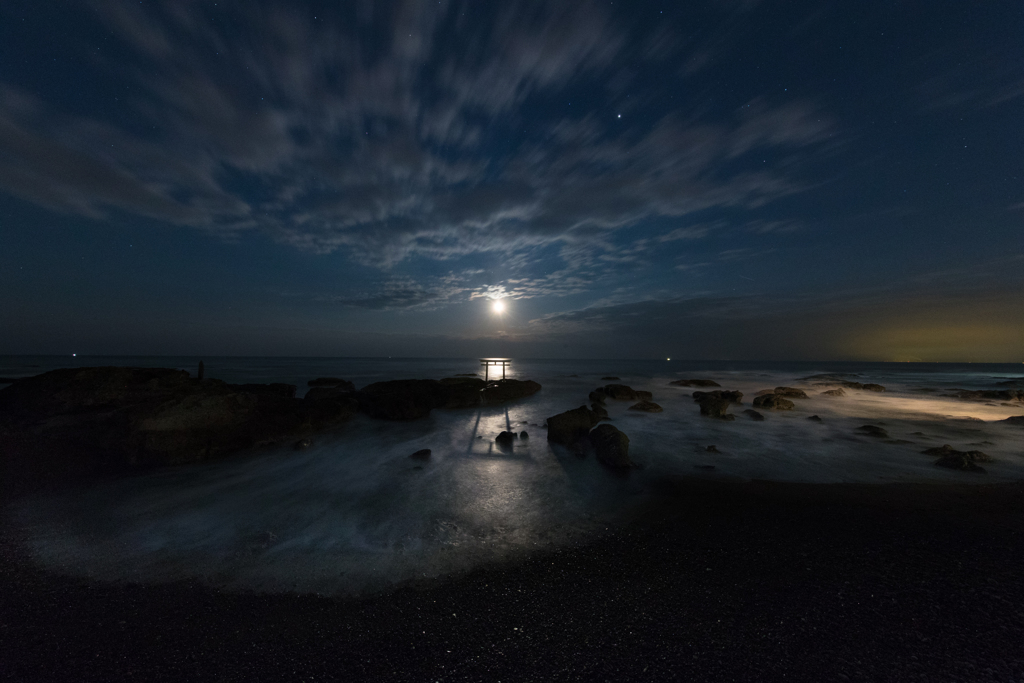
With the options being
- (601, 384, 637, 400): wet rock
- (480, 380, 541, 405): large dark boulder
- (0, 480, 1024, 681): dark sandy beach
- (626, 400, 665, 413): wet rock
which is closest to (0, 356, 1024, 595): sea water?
(0, 480, 1024, 681): dark sandy beach

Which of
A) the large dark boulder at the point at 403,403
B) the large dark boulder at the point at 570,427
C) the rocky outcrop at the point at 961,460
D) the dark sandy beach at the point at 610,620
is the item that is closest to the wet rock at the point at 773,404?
the rocky outcrop at the point at 961,460

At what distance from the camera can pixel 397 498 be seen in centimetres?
850

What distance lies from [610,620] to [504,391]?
22.9 m

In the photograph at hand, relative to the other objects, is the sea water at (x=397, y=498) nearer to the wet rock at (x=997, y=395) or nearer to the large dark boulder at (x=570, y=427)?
the large dark boulder at (x=570, y=427)

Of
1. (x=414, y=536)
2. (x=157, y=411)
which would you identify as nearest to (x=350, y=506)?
(x=414, y=536)

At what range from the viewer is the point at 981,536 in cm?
584

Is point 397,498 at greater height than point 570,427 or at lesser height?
lesser

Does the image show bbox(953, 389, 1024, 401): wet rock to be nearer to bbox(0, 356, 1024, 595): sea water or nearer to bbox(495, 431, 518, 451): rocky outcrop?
bbox(0, 356, 1024, 595): sea water

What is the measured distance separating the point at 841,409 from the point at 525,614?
92.5 feet

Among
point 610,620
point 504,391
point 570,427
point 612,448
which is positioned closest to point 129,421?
point 570,427

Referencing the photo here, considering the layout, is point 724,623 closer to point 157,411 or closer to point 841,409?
point 157,411

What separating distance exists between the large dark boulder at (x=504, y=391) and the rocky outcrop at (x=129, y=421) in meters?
9.83

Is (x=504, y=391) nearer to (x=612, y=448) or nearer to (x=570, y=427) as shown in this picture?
(x=570, y=427)

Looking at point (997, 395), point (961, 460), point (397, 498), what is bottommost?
point (397, 498)
